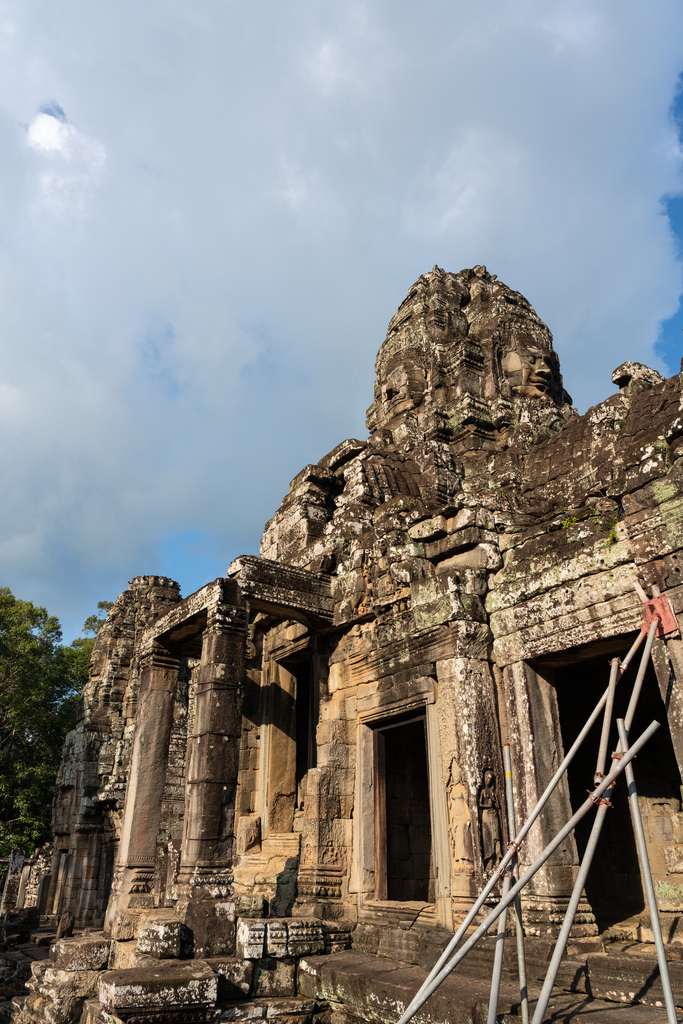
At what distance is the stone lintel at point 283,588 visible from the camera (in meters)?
8.47

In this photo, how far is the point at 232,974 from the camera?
6324mm

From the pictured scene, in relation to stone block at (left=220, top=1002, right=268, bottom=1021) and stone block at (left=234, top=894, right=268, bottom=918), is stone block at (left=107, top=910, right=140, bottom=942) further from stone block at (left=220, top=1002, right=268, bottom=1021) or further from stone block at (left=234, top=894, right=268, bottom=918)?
stone block at (left=220, top=1002, right=268, bottom=1021)

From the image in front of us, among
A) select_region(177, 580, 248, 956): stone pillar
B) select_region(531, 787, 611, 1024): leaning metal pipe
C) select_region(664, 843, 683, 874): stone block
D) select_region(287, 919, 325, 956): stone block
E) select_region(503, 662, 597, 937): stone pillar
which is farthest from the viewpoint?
select_region(664, 843, 683, 874): stone block

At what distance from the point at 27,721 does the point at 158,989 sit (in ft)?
72.7

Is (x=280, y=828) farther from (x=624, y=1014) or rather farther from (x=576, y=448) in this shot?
(x=576, y=448)

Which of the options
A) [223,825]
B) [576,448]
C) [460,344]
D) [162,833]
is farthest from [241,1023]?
[460,344]

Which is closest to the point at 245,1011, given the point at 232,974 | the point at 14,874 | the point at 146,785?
the point at 232,974

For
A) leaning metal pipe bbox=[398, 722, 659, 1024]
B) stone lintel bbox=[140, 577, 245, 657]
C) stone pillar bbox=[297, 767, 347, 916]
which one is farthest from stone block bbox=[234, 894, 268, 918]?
leaning metal pipe bbox=[398, 722, 659, 1024]

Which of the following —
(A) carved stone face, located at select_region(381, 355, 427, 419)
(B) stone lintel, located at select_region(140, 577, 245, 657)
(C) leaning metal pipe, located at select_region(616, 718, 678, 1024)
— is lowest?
(C) leaning metal pipe, located at select_region(616, 718, 678, 1024)

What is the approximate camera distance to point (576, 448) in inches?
376

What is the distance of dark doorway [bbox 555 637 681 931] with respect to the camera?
890cm

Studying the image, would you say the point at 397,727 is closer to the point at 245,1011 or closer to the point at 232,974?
the point at 232,974

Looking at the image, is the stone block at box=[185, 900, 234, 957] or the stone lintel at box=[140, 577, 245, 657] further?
the stone lintel at box=[140, 577, 245, 657]

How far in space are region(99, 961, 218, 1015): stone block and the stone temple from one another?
0.06ft
